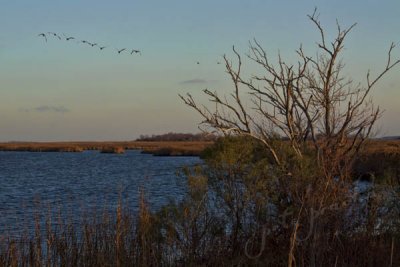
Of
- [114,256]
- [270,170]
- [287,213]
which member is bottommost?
[114,256]

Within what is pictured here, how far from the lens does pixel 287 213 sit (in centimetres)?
796

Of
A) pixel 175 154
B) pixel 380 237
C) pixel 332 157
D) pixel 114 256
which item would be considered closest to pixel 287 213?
pixel 332 157

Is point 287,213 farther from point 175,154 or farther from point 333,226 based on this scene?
point 175,154

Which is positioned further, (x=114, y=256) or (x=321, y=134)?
(x=321, y=134)

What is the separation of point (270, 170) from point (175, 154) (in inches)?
→ 2401

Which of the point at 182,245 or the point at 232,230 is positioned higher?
the point at 232,230

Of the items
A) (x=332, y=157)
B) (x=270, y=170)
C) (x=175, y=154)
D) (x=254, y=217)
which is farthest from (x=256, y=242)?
(x=175, y=154)

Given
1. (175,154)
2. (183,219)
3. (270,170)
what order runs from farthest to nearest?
(175,154), (270,170), (183,219)

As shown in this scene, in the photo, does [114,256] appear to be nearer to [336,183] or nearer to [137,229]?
[137,229]

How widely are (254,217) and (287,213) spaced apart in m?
0.48

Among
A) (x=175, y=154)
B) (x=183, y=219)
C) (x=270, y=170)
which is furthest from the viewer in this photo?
(x=175, y=154)

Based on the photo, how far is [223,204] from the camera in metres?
8.38

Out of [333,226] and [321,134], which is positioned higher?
[321,134]

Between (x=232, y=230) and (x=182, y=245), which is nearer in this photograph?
(x=182, y=245)
